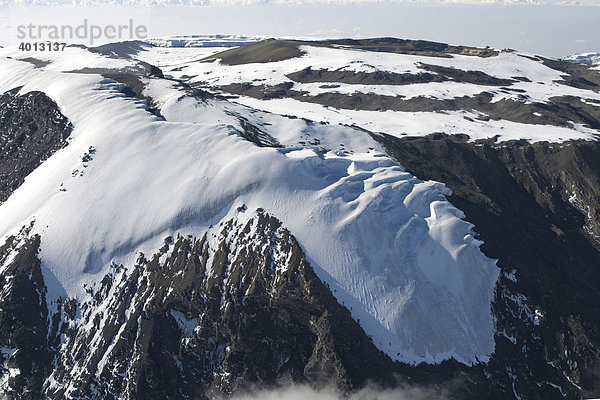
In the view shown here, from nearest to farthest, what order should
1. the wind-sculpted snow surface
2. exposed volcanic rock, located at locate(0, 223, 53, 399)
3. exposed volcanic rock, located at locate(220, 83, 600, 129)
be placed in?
1. exposed volcanic rock, located at locate(0, 223, 53, 399)
2. the wind-sculpted snow surface
3. exposed volcanic rock, located at locate(220, 83, 600, 129)

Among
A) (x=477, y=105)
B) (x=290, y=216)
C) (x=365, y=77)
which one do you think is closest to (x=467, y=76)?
(x=477, y=105)

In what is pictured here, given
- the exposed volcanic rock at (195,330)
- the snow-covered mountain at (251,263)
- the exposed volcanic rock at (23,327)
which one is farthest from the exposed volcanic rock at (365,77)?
the exposed volcanic rock at (23,327)

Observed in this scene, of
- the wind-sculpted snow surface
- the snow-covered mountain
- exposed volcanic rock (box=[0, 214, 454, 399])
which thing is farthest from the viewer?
the wind-sculpted snow surface

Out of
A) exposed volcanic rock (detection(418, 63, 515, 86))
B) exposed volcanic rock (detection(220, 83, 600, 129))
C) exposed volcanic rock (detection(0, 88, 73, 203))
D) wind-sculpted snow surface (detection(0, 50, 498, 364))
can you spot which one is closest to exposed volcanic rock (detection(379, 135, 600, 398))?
wind-sculpted snow surface (detection(0, 50, 498, 364))

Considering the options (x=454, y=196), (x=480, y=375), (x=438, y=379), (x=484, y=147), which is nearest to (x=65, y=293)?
(x=438, y=379)

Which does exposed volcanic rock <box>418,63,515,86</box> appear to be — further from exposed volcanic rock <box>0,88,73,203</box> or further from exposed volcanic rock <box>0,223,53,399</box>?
exposed volcanic rock <box>0,223,53,399</box>

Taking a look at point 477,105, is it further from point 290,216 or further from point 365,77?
point 290,216

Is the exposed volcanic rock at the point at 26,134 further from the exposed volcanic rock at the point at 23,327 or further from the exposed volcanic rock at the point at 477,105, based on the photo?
the exposed volcanic rock at the point at 477,105
